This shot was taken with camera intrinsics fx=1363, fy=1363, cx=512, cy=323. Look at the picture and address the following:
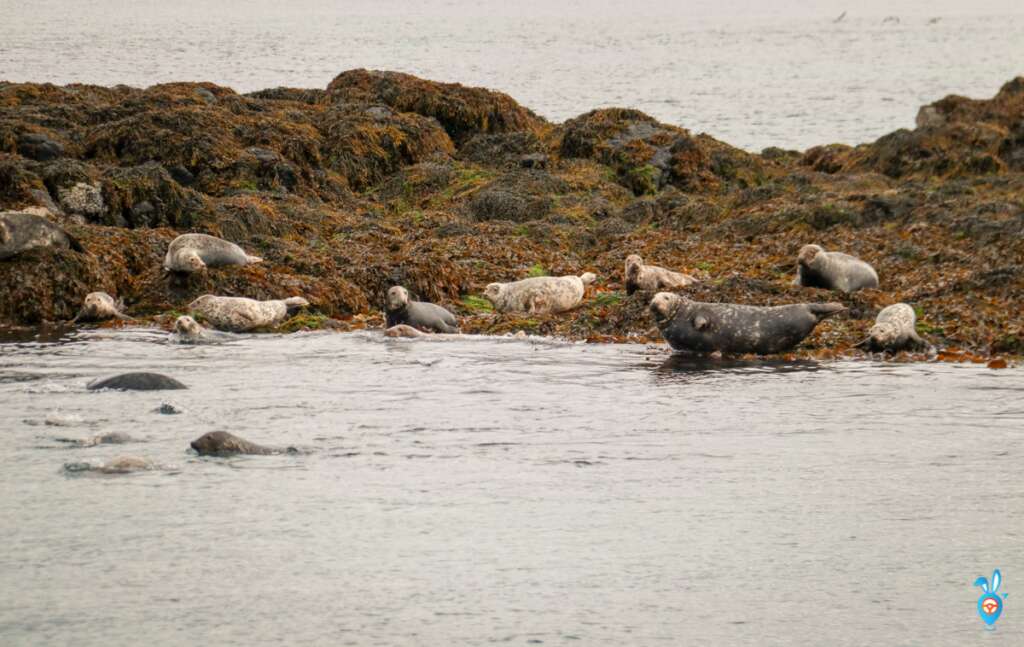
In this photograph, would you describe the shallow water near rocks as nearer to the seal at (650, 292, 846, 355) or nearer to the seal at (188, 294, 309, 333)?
the seal at (650, 292, 846, 355)

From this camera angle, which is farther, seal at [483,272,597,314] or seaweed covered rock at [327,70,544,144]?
seaweed covered rock at [327,70,544,144]

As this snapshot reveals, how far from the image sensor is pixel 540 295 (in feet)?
42.2

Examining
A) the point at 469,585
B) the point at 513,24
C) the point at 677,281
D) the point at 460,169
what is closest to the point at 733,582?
the point at 469,585

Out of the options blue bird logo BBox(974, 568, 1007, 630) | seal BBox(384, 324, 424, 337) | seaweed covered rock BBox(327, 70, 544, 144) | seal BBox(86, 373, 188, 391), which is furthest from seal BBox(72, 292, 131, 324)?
seaweed covered rock BBox(327, 70, 544, 144)

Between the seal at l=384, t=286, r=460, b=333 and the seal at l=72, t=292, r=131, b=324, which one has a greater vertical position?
the seal at l=384, t=286, r=460, b=333

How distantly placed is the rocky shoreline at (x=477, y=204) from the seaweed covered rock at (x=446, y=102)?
0.04 metres

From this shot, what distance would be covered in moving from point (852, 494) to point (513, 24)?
88.5 metres

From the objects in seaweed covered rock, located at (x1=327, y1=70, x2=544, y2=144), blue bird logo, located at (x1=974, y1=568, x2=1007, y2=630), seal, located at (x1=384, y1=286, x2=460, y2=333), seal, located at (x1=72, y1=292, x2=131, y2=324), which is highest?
seaweed covered rock, located at (x1=327, y1=70, x2=544, y2=144)

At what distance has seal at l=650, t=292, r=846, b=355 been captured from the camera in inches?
425

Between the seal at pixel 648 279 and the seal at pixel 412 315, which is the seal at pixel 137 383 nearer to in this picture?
the seal at pixel 412 315

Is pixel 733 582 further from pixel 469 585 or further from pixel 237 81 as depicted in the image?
pixel 237 81

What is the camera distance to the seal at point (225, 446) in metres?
7.37

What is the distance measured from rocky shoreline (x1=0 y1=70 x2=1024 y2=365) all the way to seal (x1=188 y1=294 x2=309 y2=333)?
0.75 ft

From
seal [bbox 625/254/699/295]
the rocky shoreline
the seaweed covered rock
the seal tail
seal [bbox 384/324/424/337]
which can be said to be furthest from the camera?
the seaweed covered rock
